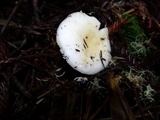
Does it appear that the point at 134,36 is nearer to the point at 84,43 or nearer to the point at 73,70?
the point at 84,43

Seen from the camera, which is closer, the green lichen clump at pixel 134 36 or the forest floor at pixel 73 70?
the forest floor at pixel 73 70

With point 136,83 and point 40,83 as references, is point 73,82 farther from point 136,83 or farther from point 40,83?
point 136,83

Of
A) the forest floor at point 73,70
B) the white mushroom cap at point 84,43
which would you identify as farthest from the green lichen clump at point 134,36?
the white mushroom cap at point 84,43

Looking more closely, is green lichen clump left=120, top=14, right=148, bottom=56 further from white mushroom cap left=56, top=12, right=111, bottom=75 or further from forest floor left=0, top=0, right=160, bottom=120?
white mushroom cap left=56, top=12, right=111, bottom=75

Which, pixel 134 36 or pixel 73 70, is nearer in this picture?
pixel 73 70

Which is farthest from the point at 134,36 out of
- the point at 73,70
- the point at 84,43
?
the point at 73,70

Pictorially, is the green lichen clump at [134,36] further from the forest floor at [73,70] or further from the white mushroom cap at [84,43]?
the white mushroom cap at [84,43]
